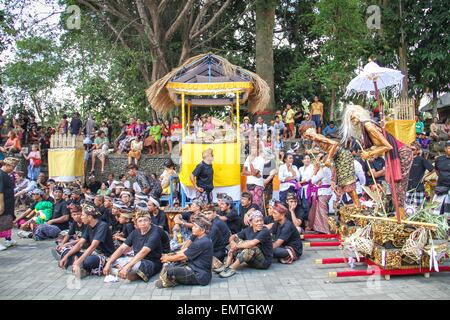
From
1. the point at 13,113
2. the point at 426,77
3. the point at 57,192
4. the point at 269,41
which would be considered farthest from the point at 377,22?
the point at 13,113

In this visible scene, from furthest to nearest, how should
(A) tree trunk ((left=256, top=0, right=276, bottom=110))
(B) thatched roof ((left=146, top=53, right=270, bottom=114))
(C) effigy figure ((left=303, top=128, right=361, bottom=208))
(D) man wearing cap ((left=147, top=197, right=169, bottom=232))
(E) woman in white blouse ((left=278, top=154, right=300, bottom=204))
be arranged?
(A) tree trunk ((left=256, top=0, right=276, bottom=110))
(B) thatched roof ((left=146, top=53, right=270, bottom=114))
(E) woman in white blouse ((left=278, top=154, right=300, bottom=204))
(D) man wearing cap ((left=147, top=197, right=169, bottom=232))
(C) effigy figure ((left=303, top=128, right=361, bottom=208))

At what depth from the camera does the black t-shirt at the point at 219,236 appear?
22.6ft

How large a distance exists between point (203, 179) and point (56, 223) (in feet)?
10.6

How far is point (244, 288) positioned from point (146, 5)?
13.4 m

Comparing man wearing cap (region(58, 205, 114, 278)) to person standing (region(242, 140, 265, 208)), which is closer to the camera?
man wearing cap (region(58, 205, 114, 278))

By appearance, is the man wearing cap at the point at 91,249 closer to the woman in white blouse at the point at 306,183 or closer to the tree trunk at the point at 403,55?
the woman in white blouse at the point at 306,183

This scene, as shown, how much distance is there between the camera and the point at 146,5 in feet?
54.5

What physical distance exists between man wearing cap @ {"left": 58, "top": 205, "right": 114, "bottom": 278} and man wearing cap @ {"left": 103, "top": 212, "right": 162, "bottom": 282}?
0.82 ft

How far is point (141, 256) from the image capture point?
605 centimetres

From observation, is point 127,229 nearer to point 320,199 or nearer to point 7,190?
point 7,190

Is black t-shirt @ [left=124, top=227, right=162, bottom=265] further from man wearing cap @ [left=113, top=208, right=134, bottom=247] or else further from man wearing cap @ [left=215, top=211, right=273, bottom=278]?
man wearing cap @ [left=113, top=208, right=134, bottom=247]

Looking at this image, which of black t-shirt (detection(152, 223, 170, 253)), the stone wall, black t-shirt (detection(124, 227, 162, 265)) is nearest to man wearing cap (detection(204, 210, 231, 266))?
black t-shirt (detection(152, 223, 170, 253))

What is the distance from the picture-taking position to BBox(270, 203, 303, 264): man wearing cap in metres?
7.12

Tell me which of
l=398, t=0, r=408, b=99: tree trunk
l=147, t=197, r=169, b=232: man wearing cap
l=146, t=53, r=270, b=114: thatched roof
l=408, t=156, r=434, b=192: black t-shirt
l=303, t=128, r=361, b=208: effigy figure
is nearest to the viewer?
l=303, t=128, r=361, b=208: effigy figure
